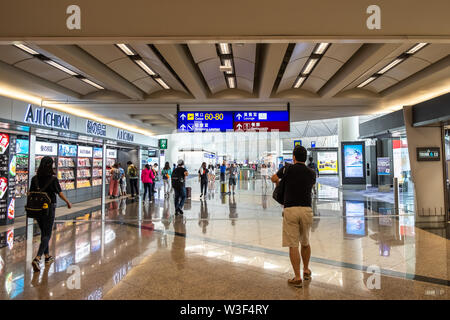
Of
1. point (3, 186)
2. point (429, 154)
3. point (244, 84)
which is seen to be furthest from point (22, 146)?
point (429, 154)

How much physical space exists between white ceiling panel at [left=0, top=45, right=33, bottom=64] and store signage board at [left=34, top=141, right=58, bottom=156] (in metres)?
4.66

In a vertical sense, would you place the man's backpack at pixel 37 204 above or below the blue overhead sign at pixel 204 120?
below

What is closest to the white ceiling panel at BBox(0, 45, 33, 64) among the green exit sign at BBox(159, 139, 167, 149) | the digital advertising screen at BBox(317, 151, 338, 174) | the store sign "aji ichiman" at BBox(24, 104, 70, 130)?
the store sign "aji ichiman" at BBox(24, 104, 70, 130)

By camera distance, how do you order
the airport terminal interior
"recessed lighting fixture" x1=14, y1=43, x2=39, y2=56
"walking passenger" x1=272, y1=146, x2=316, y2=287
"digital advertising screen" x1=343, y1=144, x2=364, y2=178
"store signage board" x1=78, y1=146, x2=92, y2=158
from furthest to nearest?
"digital advertising screen" x1=343, y1=144, x2=364, y2=178 → "store signage board" x1=78, y1=146, x2=92, y2=158 → "recessed lighting fixture" x1=14, y1=43, x2=39, y2=56 → "walking passenger" x1=272, y1=146, x2=316, y2=287 → the airport terminal interior

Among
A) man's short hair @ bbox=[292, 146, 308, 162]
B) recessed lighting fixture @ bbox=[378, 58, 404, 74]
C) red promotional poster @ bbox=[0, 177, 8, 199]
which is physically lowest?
red promotional poster @ bbox=[0, 177, 8, 199]

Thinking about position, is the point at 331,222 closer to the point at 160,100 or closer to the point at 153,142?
the point at 160,100

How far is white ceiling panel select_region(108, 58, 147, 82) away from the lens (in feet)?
17.4

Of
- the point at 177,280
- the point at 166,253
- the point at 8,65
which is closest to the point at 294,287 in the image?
the point at 177,280

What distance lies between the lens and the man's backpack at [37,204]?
13.0 ft

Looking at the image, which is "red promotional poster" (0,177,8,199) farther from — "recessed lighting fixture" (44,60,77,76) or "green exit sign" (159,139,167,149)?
"green exit sign" (159,139,167,149)

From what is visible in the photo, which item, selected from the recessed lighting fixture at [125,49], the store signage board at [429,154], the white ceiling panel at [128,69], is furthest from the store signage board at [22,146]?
the store signage board at [429,154]

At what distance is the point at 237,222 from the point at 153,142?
11334mm

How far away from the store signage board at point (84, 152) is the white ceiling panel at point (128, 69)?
678 centimetres

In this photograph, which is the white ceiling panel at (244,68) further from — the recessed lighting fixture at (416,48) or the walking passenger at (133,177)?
the walking passenger at (133,177)
